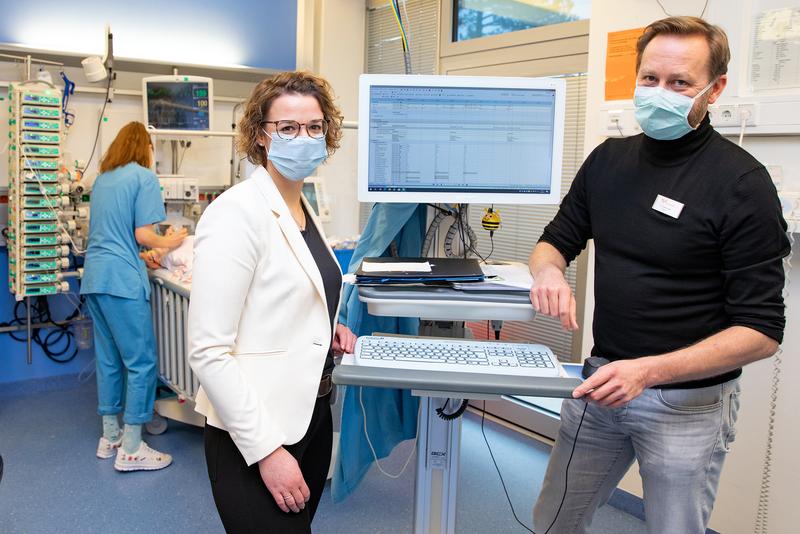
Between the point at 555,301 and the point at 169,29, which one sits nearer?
the point at 555,301

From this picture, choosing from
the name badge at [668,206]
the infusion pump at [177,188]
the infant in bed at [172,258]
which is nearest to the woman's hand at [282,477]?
the name badge at [668,206]

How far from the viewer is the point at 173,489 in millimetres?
2863

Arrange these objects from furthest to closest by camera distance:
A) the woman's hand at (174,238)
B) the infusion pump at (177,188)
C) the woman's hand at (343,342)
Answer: the infusion pump at (177,188) < the woman's hand at (174,238) < the woman's hand at (343,342)

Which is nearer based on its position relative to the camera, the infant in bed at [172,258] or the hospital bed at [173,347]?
the hospital bed at [173,347]

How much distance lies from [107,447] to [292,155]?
220 centimetres

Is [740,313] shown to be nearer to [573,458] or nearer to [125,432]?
[573,458]

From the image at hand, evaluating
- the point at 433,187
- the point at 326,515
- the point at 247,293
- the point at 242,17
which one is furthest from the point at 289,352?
the point at 242,17

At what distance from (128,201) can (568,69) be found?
1.92m

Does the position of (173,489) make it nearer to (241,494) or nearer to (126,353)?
(126,353)

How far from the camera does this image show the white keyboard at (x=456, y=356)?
4.48 ft

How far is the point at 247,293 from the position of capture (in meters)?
1.32

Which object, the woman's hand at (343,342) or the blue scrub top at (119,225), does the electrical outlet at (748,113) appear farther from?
the blue scrub top at (119,225)

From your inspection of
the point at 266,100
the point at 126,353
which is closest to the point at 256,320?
the point at 266,100

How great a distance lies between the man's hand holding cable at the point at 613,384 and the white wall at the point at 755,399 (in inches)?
46.9
